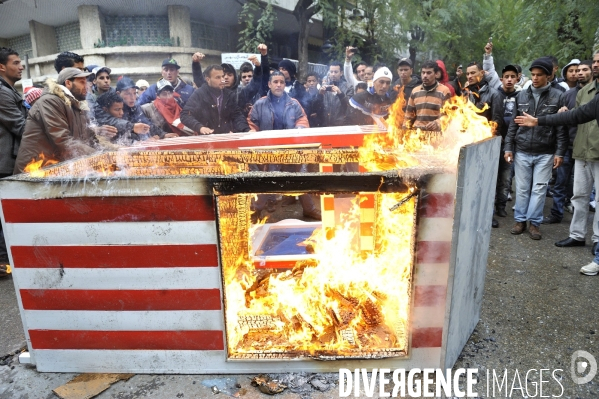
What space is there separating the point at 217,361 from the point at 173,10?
16009 mm

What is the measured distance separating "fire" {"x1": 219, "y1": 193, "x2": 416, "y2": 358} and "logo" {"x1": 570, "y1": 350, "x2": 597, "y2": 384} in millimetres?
1134

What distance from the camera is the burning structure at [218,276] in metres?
2.38

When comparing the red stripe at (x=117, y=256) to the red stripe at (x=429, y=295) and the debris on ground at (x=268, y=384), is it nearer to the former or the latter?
the debris on ground at (x=268, y=384)

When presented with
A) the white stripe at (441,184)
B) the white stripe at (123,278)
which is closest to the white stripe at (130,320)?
the white stripe at (123,278)

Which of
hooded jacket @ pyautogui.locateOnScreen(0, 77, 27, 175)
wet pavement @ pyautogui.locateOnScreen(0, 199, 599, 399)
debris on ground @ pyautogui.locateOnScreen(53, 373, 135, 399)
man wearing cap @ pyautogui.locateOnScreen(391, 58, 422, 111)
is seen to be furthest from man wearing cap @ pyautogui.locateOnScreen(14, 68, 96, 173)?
man wearing cap @ pyautogui.locateOnScreen(391, 58, 422, 111)

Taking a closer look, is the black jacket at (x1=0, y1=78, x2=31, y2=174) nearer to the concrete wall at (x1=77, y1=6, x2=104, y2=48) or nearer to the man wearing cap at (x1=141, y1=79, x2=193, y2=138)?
the man wearing cap at (x1=141, y1=79, x2=193, y2=138)

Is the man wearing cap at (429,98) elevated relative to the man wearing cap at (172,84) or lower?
lower

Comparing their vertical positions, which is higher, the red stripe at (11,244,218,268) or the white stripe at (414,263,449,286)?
the red stripe at (11,244,218,268)

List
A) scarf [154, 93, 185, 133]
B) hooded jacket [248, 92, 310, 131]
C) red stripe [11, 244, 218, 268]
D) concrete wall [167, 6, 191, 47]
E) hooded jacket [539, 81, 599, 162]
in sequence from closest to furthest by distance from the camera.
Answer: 1. red stripe [11, 244, 218, 268]
2. hooded jacket [539, 81, 599, 162]
3. hooded jacket [248, 92, 310, 131]
4. scarf [154, 93, 185, 133]
5. concrete wall [167, 6, 191, 47]

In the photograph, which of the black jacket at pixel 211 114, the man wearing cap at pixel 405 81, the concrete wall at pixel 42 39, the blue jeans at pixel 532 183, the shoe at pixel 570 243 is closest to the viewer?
the shoe at pixel 570 243

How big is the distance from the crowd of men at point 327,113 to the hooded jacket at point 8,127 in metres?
0.01

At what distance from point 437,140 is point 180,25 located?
46.3 ft

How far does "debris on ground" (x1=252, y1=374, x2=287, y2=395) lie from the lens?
2.47m

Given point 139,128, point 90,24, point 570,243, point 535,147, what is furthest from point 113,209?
point 90,24
